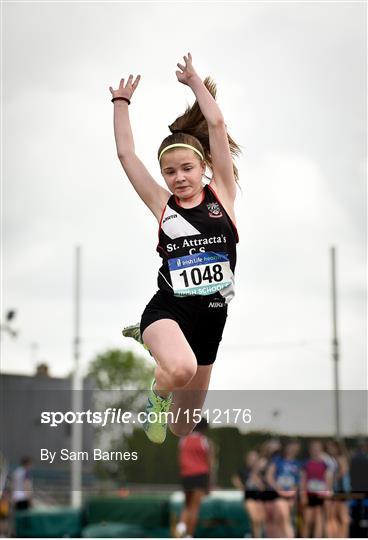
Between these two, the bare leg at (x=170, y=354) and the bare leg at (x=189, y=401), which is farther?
the bare leg at (x=189, y=401)

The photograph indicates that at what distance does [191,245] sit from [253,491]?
10723 millimetres

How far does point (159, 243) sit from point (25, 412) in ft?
37.9

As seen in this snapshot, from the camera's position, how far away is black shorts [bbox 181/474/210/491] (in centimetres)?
1365

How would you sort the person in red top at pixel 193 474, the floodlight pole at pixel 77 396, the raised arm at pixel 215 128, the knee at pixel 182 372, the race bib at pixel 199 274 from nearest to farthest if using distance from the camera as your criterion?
the knee at pixel 182 372 < the race bib at pixel 199 274 < the raised arm at pixel 215 128 < the floodlight pole at pixel 77 396 < the person in red top at pixel 193 474

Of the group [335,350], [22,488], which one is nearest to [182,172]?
[335,350]

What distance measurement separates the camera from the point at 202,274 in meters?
5.22

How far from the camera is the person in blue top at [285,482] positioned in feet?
48.4

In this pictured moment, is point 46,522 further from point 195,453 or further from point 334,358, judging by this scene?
point 334,358

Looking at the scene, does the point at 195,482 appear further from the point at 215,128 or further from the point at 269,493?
the point at 215,128

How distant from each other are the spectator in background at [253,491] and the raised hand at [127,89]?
996 cm

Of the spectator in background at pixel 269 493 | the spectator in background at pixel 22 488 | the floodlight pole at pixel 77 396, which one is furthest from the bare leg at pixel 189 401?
the spectator in background at pixel 22 488

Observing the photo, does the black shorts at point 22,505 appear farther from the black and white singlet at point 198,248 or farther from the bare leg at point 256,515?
the black and white singlet at point 198,248

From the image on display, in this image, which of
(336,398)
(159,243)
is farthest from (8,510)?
(159,243)

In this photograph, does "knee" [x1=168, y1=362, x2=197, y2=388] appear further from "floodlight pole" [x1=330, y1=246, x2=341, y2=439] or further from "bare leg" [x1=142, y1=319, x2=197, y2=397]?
"floodlight pole" [x1=330, y1=246, x2=341, y2=439]
